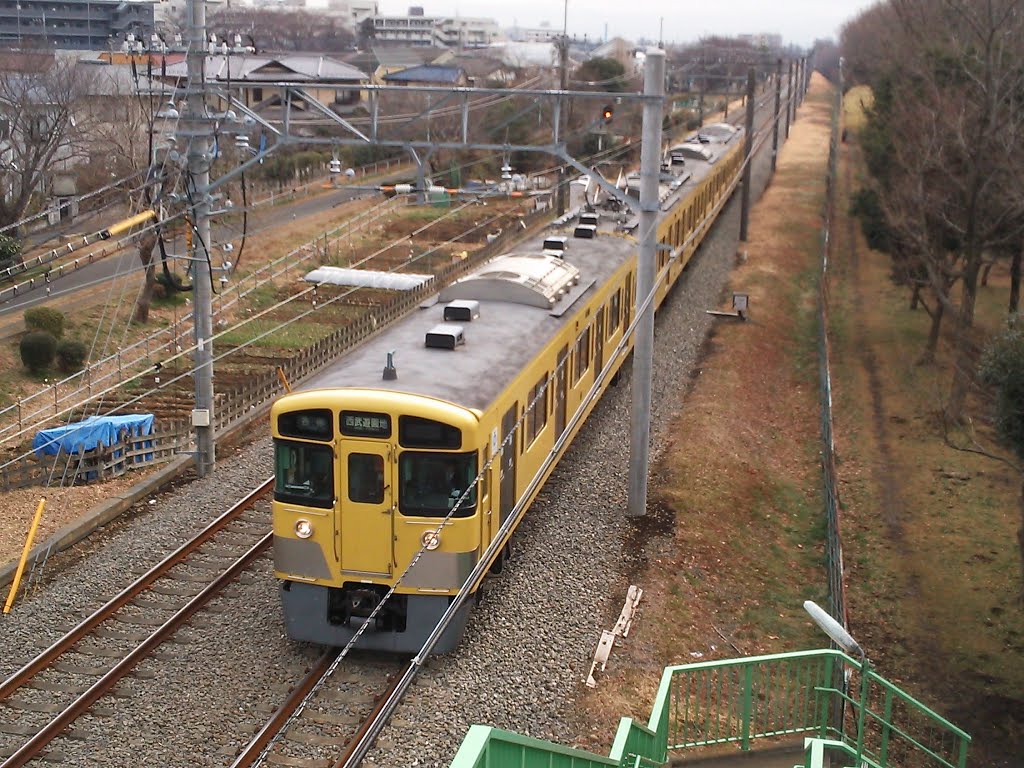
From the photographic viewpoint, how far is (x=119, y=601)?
10.6 m

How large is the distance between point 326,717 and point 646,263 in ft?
20.0

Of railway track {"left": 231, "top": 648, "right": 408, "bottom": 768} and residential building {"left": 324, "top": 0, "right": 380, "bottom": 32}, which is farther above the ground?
residential building {"left": 324, "top": 0, "right": 380, "bottom": 32}

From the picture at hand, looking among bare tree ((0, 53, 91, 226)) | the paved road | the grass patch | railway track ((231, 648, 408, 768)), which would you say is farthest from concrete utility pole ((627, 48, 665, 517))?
bare tree ((0, 53, 91, 226))

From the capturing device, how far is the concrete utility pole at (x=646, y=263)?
11.8 metres

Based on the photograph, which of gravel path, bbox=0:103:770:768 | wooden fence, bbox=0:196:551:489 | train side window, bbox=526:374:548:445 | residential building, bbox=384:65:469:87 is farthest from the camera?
residential building, bbox=384:65:469:87

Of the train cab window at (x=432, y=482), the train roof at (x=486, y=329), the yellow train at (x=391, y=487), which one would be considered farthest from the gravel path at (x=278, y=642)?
the train roof at (x=486, y=329)

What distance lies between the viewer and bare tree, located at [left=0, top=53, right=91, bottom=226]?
26359 mm

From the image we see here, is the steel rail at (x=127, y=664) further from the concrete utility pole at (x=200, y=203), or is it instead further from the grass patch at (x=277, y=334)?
the grass patch at (x=277, y=334)

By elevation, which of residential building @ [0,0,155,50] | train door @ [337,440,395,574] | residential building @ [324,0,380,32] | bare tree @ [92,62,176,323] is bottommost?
train door @ [337,440,395,574]

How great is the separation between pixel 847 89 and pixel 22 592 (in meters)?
84.1

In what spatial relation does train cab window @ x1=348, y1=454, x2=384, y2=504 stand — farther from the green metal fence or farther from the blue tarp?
the blue tarp

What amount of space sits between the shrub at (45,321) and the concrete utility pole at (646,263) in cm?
1258

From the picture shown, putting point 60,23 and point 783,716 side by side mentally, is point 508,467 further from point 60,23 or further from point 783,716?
point 60,23

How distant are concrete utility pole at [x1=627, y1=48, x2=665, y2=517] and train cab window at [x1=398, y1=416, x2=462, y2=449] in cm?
386
